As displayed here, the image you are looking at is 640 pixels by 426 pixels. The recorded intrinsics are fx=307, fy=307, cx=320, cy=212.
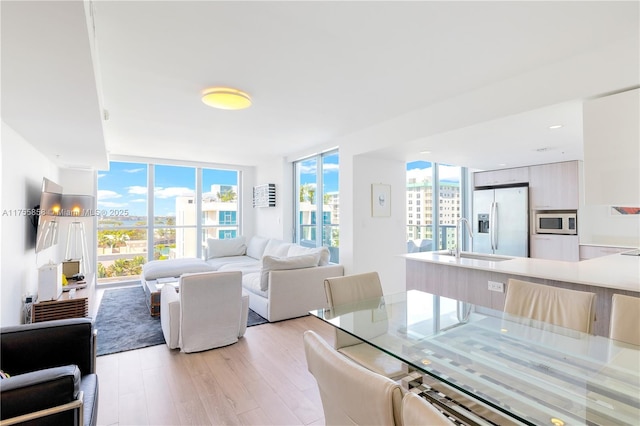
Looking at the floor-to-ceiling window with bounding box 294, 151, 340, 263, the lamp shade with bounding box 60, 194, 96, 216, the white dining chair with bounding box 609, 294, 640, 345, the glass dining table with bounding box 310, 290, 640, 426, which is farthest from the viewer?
the floor-to-ceiling window with bounding box 294, 151, 340, 263

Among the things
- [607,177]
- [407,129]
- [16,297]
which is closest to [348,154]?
[407,129]

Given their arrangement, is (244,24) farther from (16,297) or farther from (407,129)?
(16,297)

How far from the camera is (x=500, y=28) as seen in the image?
6.36 feet

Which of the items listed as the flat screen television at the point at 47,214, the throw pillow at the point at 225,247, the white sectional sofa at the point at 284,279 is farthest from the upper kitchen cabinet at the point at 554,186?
the flat screen television at the point at 47,214

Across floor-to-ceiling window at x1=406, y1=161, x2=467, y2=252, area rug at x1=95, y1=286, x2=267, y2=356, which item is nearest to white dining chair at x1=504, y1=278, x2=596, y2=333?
area rug at x1=95, y1=286, x2=267, y2=356

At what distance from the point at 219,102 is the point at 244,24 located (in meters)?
1.13

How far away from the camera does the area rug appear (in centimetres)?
321

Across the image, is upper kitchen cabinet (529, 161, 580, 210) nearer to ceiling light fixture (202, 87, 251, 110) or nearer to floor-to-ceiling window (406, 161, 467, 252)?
floor-to-ceiling window (406, 161, 467, 252)

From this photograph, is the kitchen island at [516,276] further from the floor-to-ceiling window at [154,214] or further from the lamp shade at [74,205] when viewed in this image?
the floor-to-ceiling window at [154,214]

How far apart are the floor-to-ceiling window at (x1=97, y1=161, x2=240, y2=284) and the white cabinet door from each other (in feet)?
20.5

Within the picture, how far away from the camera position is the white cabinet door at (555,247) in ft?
15.3

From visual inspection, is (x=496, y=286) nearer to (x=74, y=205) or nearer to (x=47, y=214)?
(x=47, y=214)

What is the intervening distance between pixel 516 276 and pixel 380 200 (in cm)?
234

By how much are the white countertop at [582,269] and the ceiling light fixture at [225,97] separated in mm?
2432
